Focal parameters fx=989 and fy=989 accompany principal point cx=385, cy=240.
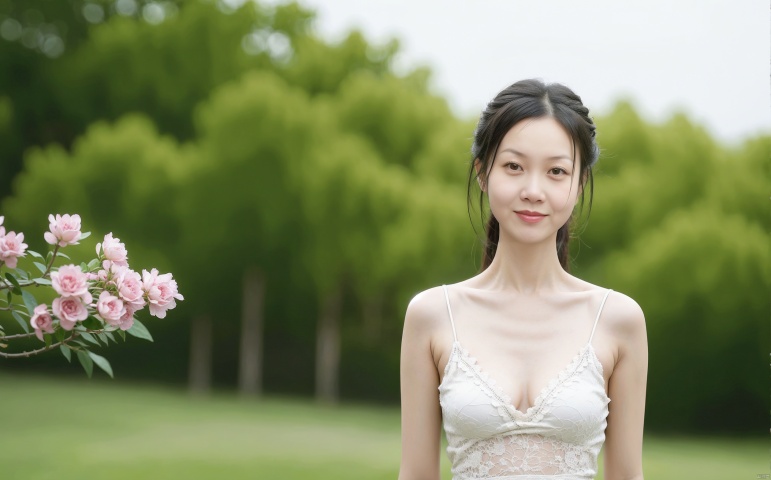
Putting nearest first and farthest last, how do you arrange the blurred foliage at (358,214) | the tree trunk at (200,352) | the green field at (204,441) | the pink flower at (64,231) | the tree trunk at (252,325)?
the pink flower at (64,231)
the green field at (204,441)
the blurred foliage at (358,214)
the tree trunk at (252,325)
the tree trunk at (200,352)

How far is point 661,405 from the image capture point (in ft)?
46.0

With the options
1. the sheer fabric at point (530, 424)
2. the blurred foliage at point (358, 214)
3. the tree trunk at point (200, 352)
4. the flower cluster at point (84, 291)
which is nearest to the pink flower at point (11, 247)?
the flower cluster at point (84, 291)

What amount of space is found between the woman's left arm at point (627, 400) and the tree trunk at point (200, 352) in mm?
14283

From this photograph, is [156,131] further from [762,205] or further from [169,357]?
[762,205]

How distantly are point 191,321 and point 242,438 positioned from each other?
418cm

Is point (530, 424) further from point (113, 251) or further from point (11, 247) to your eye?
point (11, 247)

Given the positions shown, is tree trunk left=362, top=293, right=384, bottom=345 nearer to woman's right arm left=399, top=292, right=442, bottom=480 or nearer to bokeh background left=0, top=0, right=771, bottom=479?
bokeh background left=0, top=0, right=771, bottom=479

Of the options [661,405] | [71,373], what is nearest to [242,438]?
[71,373]

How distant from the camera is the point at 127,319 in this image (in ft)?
7.17

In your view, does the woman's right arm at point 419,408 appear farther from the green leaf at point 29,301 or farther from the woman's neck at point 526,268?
the green leaf at point 29,301

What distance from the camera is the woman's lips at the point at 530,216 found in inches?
85.5

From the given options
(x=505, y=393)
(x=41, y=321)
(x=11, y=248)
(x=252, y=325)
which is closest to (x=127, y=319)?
(x=41, y=321)

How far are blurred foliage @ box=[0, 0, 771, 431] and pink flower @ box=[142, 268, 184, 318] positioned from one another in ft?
40.2

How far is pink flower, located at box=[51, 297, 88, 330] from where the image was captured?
210cm
